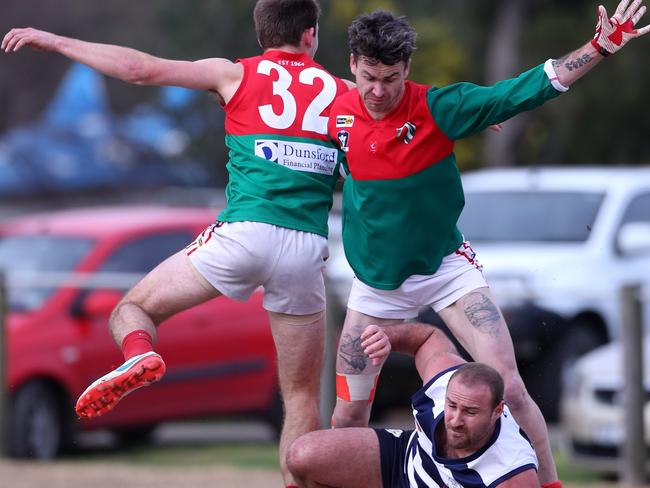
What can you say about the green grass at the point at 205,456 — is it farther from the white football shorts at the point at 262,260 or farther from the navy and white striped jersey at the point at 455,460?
the white football shorts at the point at 262,260

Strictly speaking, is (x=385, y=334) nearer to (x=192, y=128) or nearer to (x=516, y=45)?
(x=192, y=128)

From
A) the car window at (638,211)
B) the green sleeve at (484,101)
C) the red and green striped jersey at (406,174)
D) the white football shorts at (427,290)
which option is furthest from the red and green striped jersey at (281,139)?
the car window at (638,211)

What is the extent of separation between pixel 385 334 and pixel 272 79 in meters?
1.22

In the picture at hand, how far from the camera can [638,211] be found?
38.9 ft

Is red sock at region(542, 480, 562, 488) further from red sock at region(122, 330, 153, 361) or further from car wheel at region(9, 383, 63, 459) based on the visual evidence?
Result: car wheel at region(9, 383, 63, 459)

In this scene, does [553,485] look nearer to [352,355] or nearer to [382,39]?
[352,355]

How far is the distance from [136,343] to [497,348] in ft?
5.12

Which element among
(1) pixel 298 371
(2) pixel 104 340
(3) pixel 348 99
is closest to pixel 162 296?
(1) pixel 298 371

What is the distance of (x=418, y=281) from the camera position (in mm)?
6352

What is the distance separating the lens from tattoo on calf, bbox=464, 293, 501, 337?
6254 mm

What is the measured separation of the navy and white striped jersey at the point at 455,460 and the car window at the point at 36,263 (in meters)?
5.05

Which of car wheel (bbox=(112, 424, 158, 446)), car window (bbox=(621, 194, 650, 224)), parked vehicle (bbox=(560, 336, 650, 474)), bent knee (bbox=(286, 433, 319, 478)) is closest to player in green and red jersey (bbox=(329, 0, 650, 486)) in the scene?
bent knee (bbox=(286, 433, 319, 478))

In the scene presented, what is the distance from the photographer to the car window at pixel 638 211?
11.8 meters

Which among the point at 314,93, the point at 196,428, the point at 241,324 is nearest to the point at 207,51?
the point at 196,428
